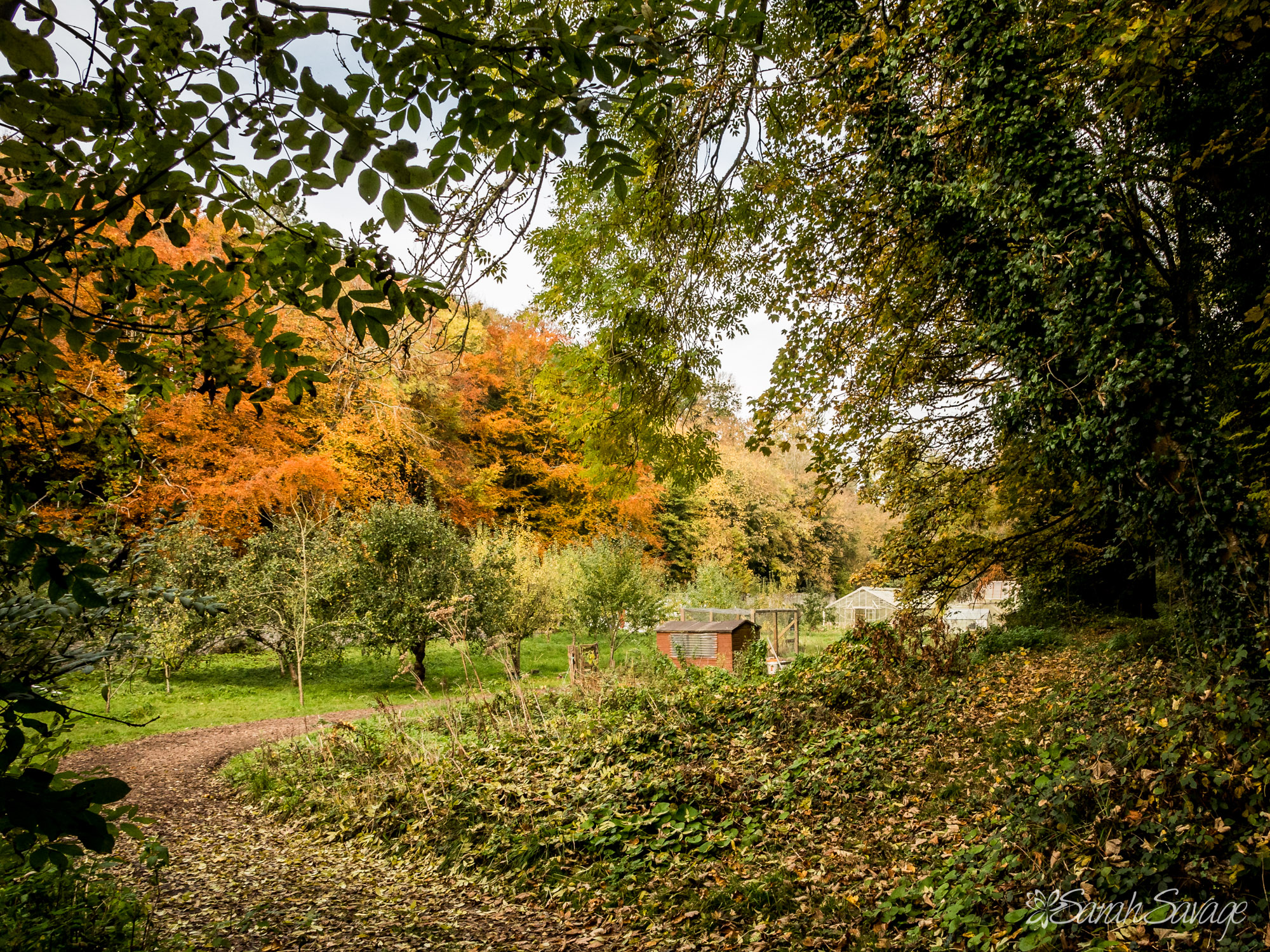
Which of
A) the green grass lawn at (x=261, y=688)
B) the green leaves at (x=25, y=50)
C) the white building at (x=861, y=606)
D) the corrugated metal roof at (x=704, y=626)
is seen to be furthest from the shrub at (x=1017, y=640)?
the white building at (x=861, y=606)

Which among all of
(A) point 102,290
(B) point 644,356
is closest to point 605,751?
(B) point 644,356

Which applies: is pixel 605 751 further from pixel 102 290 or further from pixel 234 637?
pixel 234 637

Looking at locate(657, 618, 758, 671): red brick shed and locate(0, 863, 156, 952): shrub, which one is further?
locate(657, 618, 758, 671): red brick shed

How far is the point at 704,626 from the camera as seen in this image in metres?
14.4

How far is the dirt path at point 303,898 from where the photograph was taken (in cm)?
408

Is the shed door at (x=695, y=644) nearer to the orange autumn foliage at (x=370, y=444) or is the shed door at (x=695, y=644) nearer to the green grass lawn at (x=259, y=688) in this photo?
the green grass lawn at (x=259, y=688)

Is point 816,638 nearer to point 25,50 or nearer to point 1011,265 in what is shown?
point 1011,265

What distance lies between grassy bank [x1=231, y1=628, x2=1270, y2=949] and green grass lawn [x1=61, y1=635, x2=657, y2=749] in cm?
277

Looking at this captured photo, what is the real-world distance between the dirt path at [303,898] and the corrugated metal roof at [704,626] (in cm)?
892

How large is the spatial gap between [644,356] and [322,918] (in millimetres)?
5215

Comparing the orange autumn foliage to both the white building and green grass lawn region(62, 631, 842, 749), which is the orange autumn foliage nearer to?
green grass lawn region(62, 631, 842, 749)

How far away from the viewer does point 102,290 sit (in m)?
2.12

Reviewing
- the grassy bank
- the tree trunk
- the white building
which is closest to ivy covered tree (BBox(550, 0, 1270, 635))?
the grassy bank

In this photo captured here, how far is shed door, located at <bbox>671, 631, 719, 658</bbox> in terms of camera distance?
13.9 metres
